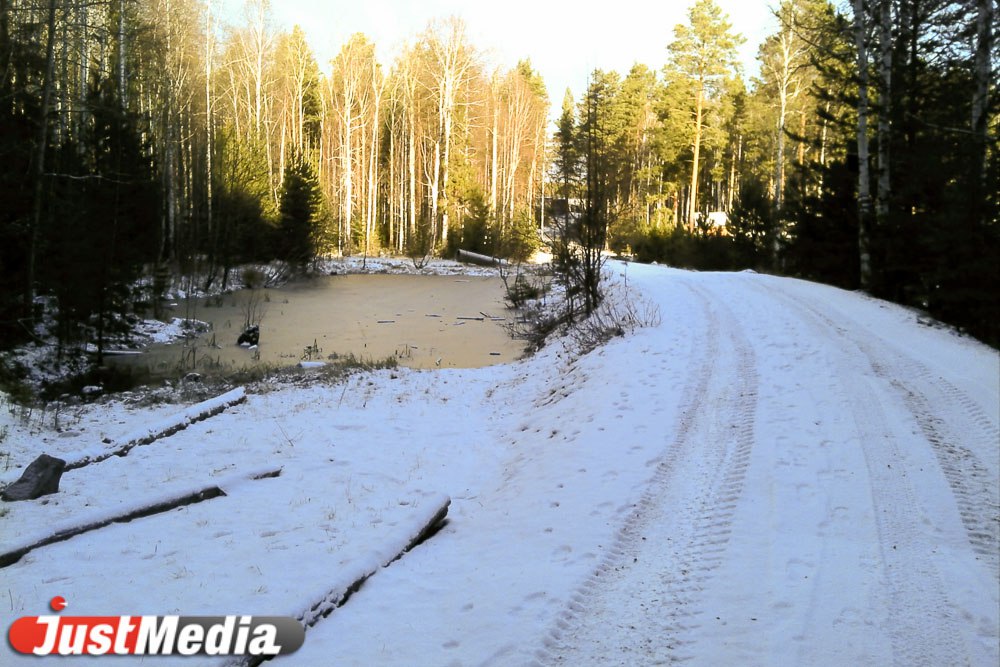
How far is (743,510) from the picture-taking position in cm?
530

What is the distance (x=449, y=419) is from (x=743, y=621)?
6729 millimetres

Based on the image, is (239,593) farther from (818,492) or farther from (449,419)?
(449,419)

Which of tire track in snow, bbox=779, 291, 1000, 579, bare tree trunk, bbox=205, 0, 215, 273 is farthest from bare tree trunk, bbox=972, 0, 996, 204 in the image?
bare tree trunk, bbox=205, 0, 215, 273

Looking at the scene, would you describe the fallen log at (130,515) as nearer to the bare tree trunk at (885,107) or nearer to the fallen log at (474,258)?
the bare tree trunk at (885,107)

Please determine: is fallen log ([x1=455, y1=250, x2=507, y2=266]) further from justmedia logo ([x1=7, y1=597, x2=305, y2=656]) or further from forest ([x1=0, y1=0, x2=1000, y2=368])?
justmedia logo ([x1=7, y1=597, x2=305, y2=656])

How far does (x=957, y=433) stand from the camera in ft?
22.3

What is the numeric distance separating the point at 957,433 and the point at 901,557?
293 centimetres

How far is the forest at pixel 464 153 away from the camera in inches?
510

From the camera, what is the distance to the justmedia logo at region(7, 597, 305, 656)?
3443 millimetres

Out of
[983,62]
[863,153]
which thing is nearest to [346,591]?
[983,62]

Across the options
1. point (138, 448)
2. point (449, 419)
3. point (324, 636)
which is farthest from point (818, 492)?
point (138, 448)

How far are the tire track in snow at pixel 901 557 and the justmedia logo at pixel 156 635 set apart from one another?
342cm

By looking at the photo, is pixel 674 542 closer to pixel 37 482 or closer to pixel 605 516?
pixel 605 516

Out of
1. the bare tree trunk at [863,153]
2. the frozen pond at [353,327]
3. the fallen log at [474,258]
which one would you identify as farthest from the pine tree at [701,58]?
the bare tree trunk at [863,153]
